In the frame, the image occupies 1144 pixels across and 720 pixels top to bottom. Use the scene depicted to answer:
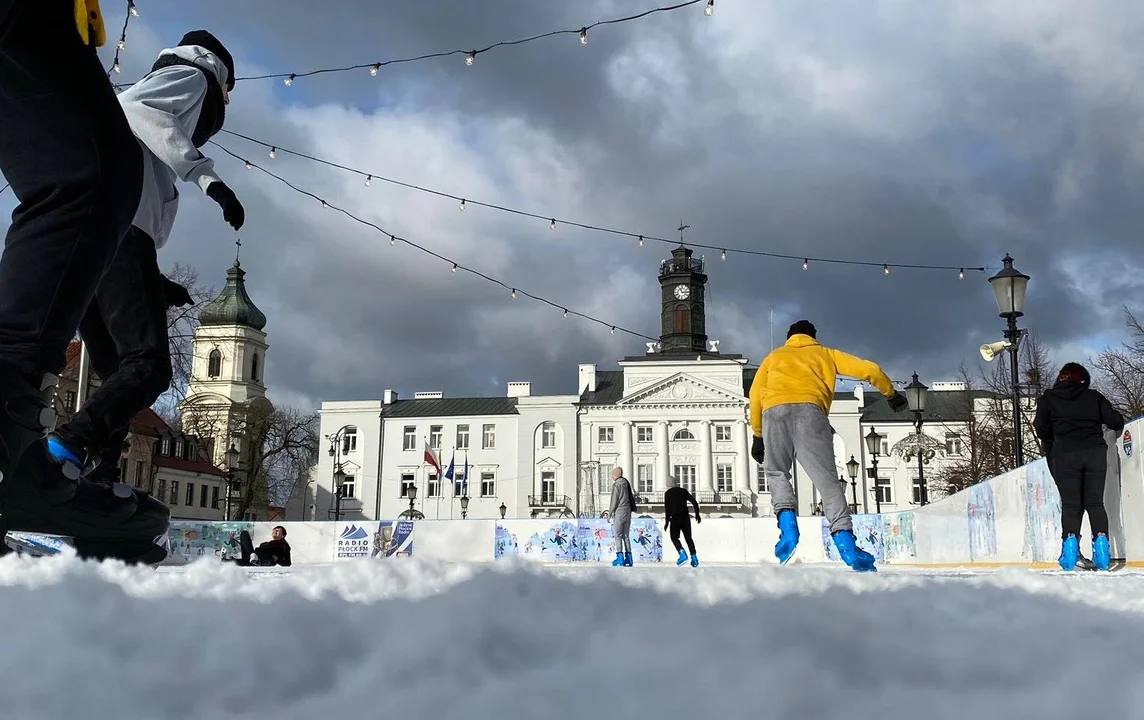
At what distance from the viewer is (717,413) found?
66.3 metres

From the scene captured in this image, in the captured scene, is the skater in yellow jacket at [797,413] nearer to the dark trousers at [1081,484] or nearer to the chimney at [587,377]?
the dark trousers at [1081,484]

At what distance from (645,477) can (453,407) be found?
1624 centimetres

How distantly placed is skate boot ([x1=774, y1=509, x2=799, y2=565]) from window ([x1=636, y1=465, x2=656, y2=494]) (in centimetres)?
5987

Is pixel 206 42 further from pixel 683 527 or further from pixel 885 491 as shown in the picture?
pixel 885 491

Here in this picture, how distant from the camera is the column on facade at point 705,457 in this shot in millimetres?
64562

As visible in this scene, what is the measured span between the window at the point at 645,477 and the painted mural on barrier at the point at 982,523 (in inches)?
1990

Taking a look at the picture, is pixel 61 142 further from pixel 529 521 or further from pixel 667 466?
pixel 667 466

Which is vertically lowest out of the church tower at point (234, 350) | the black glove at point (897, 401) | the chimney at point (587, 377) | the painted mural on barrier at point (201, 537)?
the painted mural on barrier at point (201, 537)

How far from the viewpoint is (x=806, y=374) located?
5598mm

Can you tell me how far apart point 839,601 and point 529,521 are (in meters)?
29.7

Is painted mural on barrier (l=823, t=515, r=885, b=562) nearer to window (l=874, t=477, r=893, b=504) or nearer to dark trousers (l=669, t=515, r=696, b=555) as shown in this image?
dark trousers (l=669, t=515, r=696, b=555)

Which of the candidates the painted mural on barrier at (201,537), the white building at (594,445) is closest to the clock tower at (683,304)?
the white building at (594,445)

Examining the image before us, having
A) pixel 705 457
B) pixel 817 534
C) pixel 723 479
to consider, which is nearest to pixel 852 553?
pixel 817 534

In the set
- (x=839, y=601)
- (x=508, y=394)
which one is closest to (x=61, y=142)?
(x=839, y=601)
